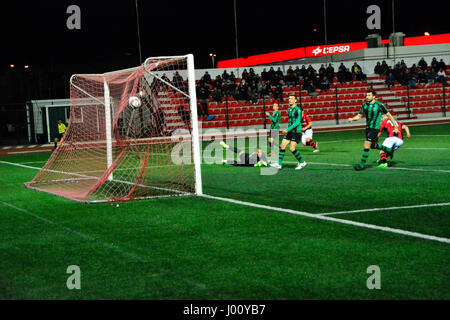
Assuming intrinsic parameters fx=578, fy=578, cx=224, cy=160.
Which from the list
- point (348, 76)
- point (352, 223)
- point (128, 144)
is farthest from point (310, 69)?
point (352, 223)

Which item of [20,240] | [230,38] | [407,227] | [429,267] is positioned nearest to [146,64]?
[20,240]

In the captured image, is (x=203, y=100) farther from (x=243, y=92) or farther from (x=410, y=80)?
(x=410, y=80)

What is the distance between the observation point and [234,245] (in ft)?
20.5

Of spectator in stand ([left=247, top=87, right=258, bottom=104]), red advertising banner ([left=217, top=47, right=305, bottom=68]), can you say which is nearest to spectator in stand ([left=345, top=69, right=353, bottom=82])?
spectator in stand ([left=247, top=87, right=258, bottom=104])

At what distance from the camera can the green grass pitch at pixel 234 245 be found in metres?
4.76

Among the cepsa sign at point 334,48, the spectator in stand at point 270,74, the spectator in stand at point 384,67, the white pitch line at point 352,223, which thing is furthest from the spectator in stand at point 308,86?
the white pitch line at point 352,223

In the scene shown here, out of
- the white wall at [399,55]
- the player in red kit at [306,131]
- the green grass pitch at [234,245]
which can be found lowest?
the green grass pitch at [234,245]

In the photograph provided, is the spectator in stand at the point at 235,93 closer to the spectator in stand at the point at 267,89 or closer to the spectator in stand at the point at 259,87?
the spectator in stand at the point at 259,87

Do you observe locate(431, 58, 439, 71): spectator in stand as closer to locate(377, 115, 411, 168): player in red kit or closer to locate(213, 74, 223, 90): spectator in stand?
locate(213, 74, 223, 90): spectator in stand

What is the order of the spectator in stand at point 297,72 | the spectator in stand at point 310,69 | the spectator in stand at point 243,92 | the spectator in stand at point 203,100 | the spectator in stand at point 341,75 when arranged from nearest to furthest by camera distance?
the spectator in stand at point 203,100 → the spectator in stand at point 243,92 → the spectator in stand at point 297,72 → the spectator in stand at point 341,75 → the spectator in stand at point 310,69

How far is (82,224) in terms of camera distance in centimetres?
777

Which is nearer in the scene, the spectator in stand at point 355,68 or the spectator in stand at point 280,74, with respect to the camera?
the spectator in stand at point 280,74

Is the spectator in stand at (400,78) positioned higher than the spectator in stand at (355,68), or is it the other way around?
the spectator in stand at (355,68)

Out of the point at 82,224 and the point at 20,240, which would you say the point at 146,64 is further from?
the point at 20,240
